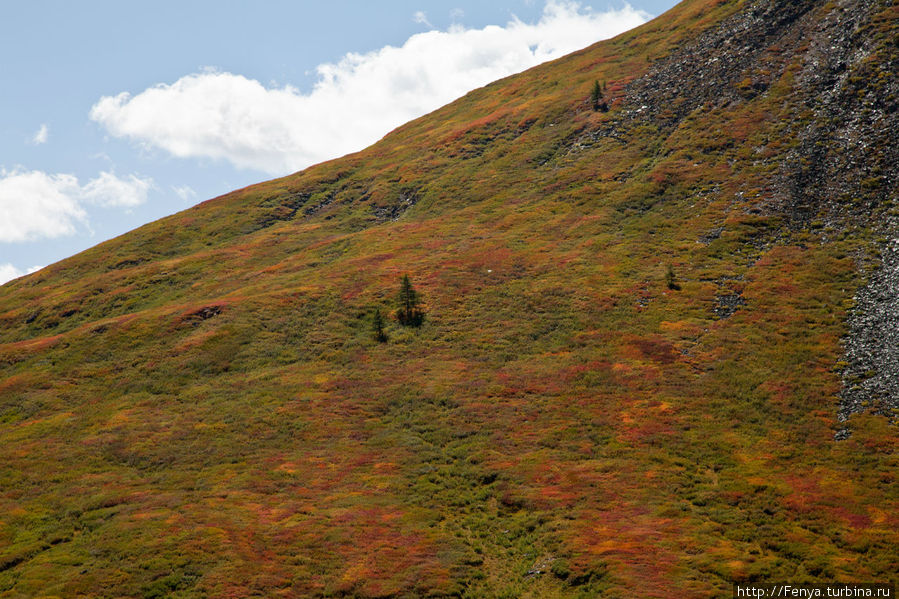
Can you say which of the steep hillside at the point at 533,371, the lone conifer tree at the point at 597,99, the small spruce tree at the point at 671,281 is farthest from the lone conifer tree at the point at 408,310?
the lone conifer tree at the point at 597,99

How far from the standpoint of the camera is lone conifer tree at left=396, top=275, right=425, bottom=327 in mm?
62438

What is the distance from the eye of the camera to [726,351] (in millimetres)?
48156

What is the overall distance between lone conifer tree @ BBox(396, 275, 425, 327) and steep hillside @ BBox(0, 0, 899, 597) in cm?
161

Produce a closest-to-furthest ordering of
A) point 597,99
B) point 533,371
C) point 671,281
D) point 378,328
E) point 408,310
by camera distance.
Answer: point 533,371
point 671,281
point 378,328
point 408,310
point 597,99

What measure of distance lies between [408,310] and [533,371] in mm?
17847

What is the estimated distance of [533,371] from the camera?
50.2 m

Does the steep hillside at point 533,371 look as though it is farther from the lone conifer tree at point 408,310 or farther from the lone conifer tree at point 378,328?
the lone conifer tree at point 408,310

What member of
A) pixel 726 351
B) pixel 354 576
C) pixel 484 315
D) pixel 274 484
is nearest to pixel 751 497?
pixel 726 351

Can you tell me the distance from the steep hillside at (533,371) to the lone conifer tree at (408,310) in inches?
63.4

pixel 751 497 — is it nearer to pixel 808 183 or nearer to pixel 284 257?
pixel 808 183

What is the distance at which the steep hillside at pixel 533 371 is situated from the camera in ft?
97.3

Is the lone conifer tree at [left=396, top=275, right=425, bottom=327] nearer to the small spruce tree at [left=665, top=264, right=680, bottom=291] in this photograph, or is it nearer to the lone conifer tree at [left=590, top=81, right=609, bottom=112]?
the small spruce tree at [left=665, top=264, right=680, bottom=291]

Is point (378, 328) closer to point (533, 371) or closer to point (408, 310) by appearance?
point (408, 310)

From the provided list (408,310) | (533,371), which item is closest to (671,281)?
(533,371)
